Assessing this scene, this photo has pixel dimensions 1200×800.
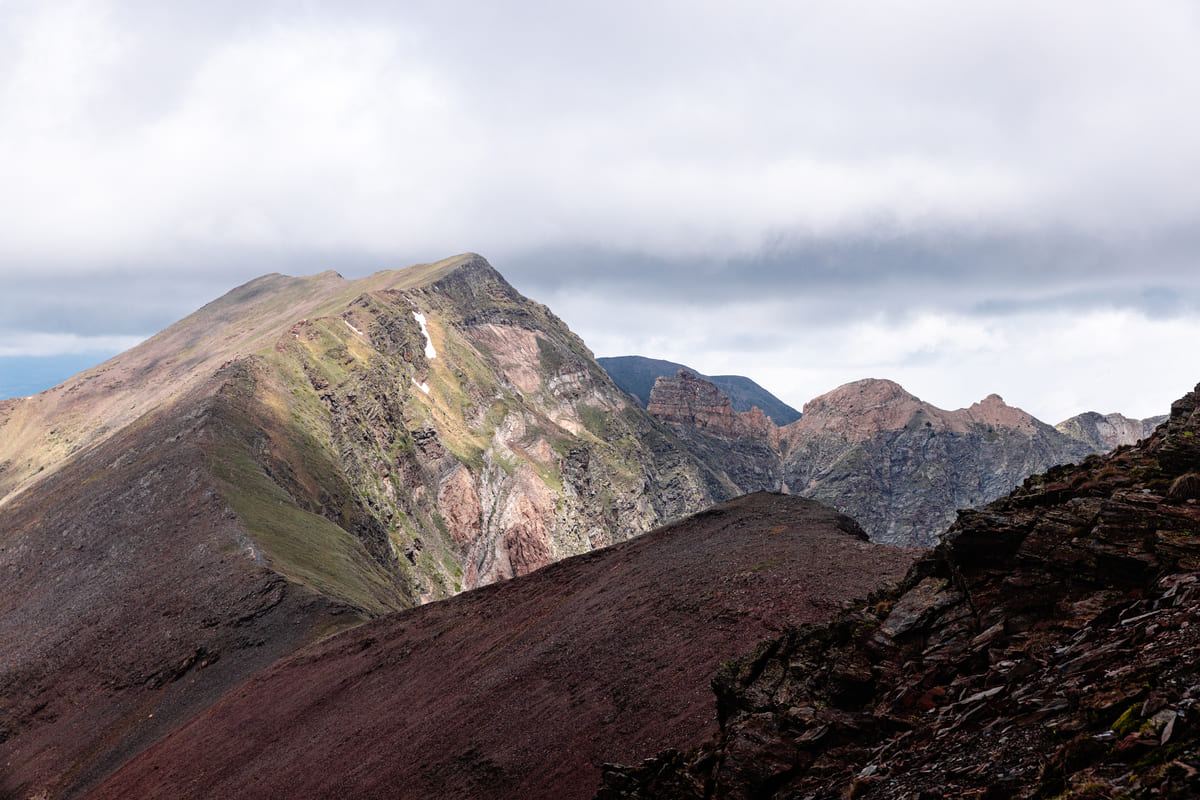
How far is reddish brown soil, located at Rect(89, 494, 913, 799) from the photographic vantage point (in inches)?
1080

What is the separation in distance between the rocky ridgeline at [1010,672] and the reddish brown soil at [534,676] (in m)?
8.36

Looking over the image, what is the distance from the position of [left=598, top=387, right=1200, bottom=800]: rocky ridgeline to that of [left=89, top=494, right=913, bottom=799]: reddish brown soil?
27.4ft

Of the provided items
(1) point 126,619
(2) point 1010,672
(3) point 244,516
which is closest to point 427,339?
(3) point 244,516

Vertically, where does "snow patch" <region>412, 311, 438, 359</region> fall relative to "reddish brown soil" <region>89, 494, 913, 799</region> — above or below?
above

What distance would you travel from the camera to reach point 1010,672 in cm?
1210

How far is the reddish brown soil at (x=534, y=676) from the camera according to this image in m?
27.4

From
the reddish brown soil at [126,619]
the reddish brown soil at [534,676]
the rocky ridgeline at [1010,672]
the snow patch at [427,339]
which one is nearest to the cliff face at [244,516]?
the reddish brown soil at [126,619]

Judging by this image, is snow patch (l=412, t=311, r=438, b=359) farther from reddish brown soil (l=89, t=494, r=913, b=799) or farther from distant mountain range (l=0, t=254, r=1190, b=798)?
reddish brown soil (l=89, t=494, r=913, b=799)

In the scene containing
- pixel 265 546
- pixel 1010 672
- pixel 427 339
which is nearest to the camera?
pixel 1010 672

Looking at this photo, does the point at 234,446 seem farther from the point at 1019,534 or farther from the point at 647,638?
the point at 1019,534

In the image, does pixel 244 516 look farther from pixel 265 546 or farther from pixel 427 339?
pixel 427 339

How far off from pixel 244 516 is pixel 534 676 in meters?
55.2

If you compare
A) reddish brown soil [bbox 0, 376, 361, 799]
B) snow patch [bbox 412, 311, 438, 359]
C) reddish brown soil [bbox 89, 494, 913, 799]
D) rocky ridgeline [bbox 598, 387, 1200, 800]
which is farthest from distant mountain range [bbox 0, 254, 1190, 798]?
rocky ridgeline [bbox 598, 387, 1200, 800]

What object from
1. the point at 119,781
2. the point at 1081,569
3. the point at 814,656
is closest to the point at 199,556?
the point at 119,781
